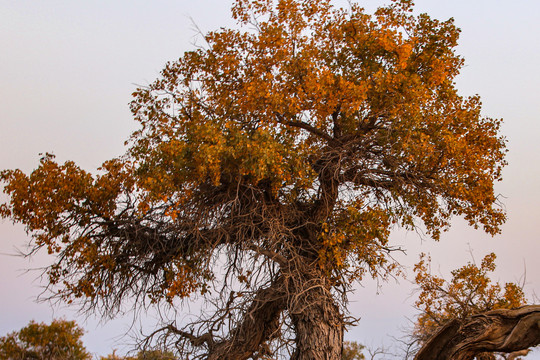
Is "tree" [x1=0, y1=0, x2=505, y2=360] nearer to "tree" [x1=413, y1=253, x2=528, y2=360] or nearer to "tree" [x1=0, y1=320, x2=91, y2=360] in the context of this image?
"tree" [x1=413, y1=253, x2=528, y2=360]

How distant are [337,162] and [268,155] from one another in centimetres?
192

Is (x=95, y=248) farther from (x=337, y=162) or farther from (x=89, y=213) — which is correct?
(x=337, y=162)

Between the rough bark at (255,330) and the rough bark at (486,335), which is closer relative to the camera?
the rough bark at (486,335)

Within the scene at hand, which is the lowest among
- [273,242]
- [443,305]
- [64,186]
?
[443,305]

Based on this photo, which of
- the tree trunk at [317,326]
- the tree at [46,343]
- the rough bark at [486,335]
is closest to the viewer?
the rough bark at [486,335]

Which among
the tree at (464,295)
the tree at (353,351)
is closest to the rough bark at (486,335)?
the tree at (464,295)

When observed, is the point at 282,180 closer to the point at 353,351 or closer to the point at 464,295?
the point at 464,295

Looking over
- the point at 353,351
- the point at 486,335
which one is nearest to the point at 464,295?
the point at 486,335

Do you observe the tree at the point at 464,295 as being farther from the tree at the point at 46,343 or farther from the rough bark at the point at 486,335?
the tree at the point at 46,343

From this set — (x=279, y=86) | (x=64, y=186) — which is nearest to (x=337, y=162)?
(x=279, y=86)

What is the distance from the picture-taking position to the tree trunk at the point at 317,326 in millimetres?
9977

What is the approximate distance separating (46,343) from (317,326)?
9928mm

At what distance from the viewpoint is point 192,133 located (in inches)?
390

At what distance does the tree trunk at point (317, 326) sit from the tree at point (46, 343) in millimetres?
8995
